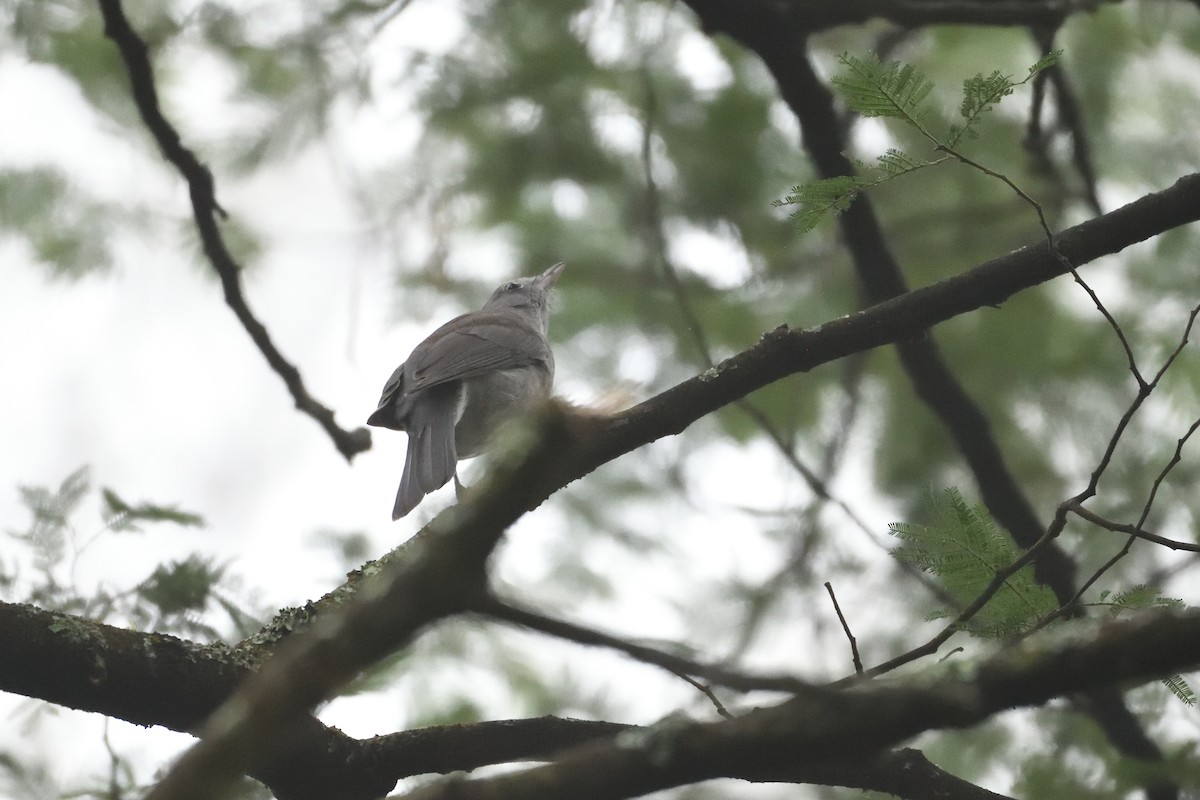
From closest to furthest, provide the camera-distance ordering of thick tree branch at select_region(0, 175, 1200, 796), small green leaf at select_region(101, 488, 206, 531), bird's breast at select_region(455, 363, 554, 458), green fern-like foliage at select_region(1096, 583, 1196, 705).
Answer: green fern-like foliage at select_region(1096, 583, 1196, 705) < thick tree branch at select_region(0, 175, 1200, 796) < small green leaf at select_region(101, 488, 206, 531) < bird's breast at select_region(455, 363, 554, 458)

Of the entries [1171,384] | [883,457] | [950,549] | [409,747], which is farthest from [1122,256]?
[409,747]

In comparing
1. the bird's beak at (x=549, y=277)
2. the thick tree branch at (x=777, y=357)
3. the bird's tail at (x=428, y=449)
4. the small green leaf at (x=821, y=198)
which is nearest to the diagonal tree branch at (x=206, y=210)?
the bird's tail at (x=428, y=449)

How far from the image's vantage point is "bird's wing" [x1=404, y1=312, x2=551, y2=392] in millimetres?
5961

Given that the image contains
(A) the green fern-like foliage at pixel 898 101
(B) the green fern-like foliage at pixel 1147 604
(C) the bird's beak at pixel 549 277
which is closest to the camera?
(B) the green fern-like foliage at pixel 1147 604

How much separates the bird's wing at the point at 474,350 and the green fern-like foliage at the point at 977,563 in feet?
11.0

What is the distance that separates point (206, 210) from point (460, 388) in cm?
189

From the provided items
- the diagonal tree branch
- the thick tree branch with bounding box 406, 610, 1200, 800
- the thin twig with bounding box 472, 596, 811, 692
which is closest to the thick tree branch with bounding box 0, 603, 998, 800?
the thick tree branch with bounding box 406, 610, 1200, 800

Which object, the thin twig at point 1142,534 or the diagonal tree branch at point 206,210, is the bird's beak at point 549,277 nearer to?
the diagonal tree branch at point 206,210

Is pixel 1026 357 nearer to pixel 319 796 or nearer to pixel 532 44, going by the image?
pixel 532 44

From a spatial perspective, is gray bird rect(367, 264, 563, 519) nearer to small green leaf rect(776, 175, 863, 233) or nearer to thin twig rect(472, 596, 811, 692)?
small green leaf rect(776, 175, 863, 233)

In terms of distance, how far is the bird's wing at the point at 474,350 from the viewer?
5.96 meters

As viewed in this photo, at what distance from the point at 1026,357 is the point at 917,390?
5.48 feet

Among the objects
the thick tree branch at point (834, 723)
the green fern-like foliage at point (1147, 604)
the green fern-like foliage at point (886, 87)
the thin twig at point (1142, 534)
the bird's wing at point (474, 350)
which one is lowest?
the thick tree branch at point (834, 723)

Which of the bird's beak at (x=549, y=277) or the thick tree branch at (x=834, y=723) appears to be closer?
the thick tree branch at (x=834, y=723)
